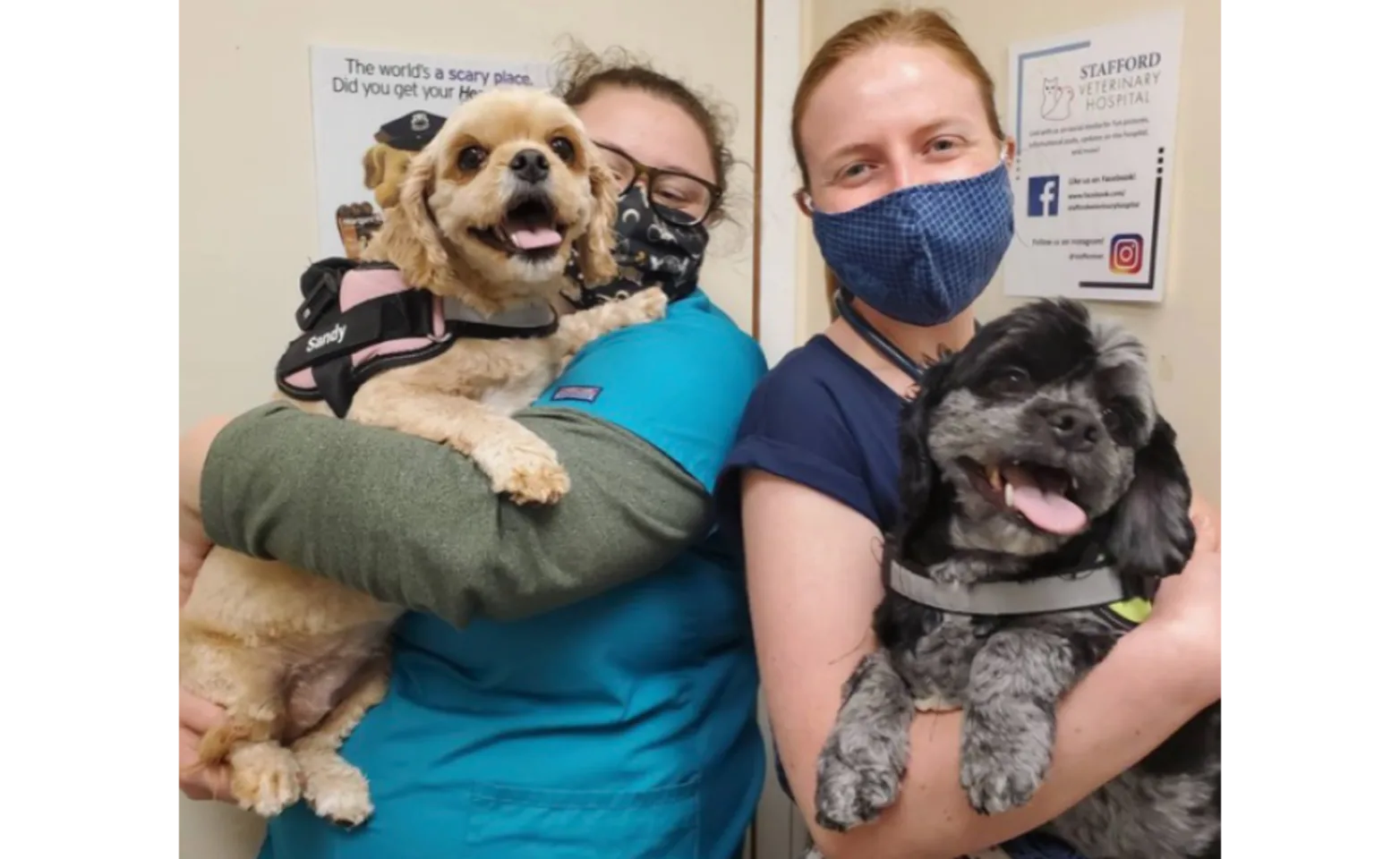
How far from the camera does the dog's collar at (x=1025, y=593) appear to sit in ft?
2.91

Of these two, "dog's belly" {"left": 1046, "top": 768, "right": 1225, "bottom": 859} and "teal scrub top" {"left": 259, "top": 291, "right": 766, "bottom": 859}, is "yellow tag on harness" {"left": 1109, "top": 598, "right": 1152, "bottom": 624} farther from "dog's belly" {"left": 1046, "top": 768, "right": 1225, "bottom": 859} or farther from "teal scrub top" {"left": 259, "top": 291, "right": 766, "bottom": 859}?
"teal scrub top" {"left": 259, "top": 291, "right": 766, "bottom": 859}

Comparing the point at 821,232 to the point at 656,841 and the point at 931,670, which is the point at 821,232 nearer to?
the point at 931,670

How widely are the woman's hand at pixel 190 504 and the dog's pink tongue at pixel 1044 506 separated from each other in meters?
0.92

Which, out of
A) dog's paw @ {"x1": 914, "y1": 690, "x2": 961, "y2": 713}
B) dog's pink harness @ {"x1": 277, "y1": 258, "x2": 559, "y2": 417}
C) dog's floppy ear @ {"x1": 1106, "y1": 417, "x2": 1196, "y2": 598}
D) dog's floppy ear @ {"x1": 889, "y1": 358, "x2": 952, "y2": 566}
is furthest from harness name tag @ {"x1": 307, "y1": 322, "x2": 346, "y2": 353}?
dog's floppy ear @ {"x1": 1106, "y1": 417, "x2": 1196, "y2": 598}

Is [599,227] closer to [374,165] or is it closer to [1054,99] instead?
[374,165]

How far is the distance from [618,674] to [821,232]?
0.62 meters

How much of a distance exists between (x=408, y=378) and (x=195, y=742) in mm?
593

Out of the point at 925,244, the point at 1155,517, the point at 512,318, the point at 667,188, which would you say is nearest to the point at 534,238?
the point at 512,318

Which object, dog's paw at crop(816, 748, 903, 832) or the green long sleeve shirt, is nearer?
dog's paw at crop(816, 748, 903, 832)

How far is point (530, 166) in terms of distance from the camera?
1.31 m

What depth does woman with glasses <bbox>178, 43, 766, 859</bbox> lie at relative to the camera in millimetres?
1054

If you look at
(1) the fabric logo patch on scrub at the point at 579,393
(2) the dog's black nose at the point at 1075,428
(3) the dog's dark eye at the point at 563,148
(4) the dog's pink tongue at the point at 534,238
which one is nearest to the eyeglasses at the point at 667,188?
(3) the dog's dark eye at the point at 563,148

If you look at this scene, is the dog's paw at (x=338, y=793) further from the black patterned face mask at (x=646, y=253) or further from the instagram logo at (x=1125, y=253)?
the instagram logo at (x=1125, y=253)

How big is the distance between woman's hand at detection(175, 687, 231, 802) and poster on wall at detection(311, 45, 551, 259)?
87 centimetres
